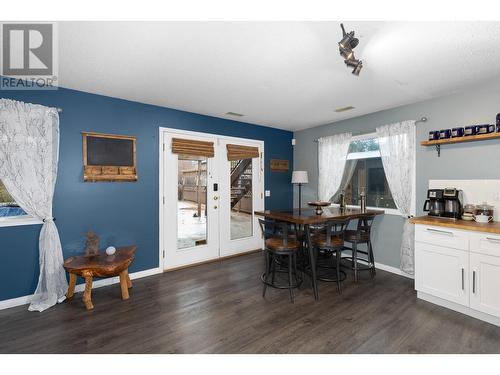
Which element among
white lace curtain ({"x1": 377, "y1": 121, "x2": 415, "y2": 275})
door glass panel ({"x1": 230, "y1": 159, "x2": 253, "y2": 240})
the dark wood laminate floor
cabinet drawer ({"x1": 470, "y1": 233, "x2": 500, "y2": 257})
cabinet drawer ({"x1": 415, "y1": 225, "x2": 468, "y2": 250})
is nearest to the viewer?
the dark wood laminate floor

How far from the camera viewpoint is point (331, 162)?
4348mm

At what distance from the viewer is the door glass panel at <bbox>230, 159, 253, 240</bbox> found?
436 cm

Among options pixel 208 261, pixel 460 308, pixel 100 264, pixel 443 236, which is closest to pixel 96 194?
pixel 100 264

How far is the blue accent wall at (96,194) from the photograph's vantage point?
255 cm

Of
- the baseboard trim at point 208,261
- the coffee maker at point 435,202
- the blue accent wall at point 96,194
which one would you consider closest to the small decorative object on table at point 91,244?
the blue accent wall at point 96,194

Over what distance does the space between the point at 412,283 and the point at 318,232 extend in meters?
1.34

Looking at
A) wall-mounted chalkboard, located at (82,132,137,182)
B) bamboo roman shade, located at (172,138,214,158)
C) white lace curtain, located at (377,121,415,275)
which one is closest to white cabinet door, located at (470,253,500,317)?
white lace curtain, located at (377,121,415,275)

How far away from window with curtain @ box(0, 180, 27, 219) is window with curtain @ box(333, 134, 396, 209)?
4.60 m

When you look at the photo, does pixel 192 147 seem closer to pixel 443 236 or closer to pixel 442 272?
pixel 443 236

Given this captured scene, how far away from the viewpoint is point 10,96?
2.51 meters

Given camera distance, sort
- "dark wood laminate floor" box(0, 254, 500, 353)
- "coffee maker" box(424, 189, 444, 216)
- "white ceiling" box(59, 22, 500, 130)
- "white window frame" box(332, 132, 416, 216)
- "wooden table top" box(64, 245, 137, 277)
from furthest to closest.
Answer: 1. "white window frame" box(332, 132, 416, 216)
2. "coffee maker" box(424, 189, 444, 216)
3. "wooden table top" box(64, 245, 137, 277)
4. "dark wood laminate floor" box(0, 254, 500, 353)
5. "white ceiling" box(59, 22, 500, 130)

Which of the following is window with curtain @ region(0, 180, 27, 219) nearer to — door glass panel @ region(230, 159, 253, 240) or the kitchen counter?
door glass panel @ region(230, 159, 253, 240)
